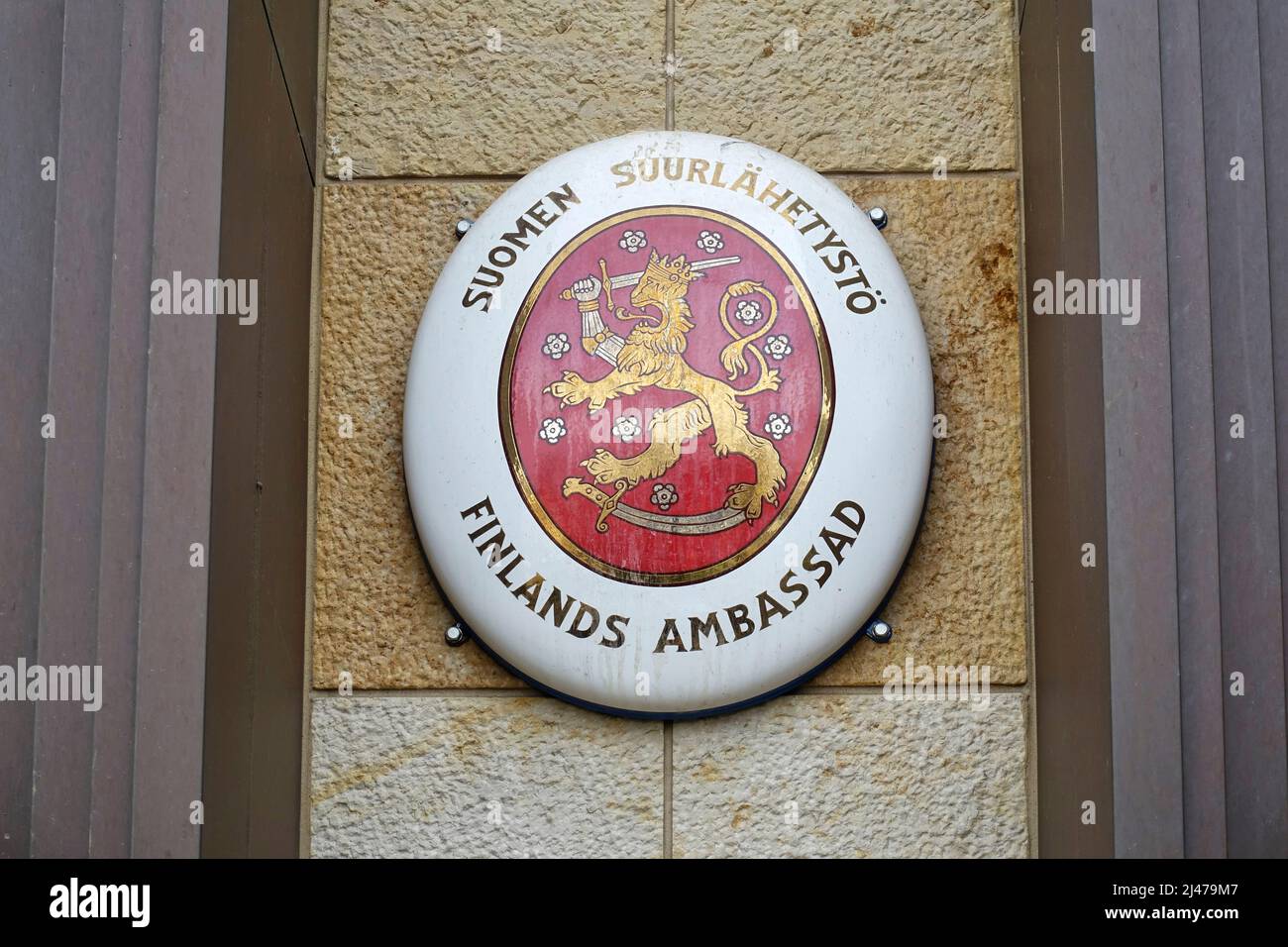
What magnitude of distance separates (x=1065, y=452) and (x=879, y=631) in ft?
1.61

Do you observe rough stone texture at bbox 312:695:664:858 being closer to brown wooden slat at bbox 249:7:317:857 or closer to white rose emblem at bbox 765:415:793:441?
brown wooden slat at bbox 249:7:317:857

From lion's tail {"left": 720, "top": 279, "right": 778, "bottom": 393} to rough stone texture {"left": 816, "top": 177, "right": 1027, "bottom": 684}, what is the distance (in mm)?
347

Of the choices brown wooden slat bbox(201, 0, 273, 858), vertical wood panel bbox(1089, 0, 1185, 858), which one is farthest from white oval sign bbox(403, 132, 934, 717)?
vertical wood panel bbox(1089, 0, 1185, 858)

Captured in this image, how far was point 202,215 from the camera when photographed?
7.36ft

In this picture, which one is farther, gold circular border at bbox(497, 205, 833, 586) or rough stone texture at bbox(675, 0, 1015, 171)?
rough stone texture at bbox(675, 0, 1015, 171)

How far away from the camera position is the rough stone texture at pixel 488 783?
8.55ft

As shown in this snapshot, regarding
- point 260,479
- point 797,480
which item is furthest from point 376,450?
point 797,480

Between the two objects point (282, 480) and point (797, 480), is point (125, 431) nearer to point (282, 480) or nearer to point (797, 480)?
point (282, 480)

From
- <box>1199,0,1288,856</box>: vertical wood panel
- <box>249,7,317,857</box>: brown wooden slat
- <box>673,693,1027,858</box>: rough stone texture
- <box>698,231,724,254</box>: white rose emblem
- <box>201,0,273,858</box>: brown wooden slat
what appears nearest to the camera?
<box>1199,0,1288,856</box>: vertical wood panel

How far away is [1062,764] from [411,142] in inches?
72.0

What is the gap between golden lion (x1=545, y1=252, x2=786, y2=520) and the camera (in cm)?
261

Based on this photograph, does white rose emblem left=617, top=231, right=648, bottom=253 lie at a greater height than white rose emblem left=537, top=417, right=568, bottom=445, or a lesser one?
greater
